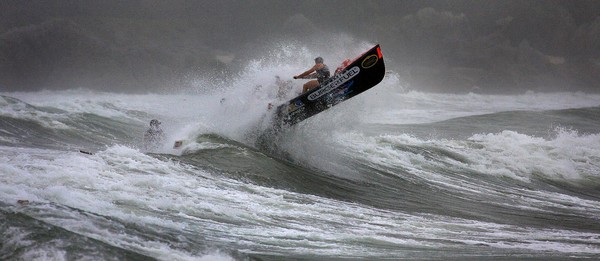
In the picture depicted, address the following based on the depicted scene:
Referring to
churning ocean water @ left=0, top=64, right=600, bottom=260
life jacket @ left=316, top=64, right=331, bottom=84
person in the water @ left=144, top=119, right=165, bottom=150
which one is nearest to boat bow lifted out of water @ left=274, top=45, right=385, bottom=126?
life jacket @ left=316, top=64, right=331, bottom=84

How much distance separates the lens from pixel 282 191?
9422mm

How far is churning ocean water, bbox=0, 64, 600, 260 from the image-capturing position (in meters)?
4.88

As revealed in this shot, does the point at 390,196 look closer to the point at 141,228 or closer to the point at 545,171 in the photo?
the point at 141,228

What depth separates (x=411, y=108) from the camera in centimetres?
4366

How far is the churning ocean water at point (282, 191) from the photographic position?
488 cm

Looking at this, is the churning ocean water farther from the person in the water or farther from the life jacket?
the life jacket

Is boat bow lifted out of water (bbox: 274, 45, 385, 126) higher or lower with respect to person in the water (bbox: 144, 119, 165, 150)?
higher

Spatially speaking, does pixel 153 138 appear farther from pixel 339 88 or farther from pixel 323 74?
pixel 339 88

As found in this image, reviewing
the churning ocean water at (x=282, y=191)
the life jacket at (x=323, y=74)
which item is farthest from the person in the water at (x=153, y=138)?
the life jacket at (x=323, y=74)

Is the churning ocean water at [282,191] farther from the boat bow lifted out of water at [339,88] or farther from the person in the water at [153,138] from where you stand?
the boat bow lifted out of water at [339,88]

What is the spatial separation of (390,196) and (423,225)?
295cm

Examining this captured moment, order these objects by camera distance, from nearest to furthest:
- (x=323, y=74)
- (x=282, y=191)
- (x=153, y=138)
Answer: (x=282, y=191) → (x=323, y=74) → (x=153, y=138)

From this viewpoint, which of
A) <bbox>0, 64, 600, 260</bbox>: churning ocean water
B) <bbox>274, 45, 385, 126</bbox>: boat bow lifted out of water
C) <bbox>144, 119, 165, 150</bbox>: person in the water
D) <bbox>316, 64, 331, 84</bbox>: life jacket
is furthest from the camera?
<bbox>144, 119, 165, 150</bbox>: person in the water

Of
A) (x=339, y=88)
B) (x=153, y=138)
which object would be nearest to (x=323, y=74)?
(x=339, y=88)
